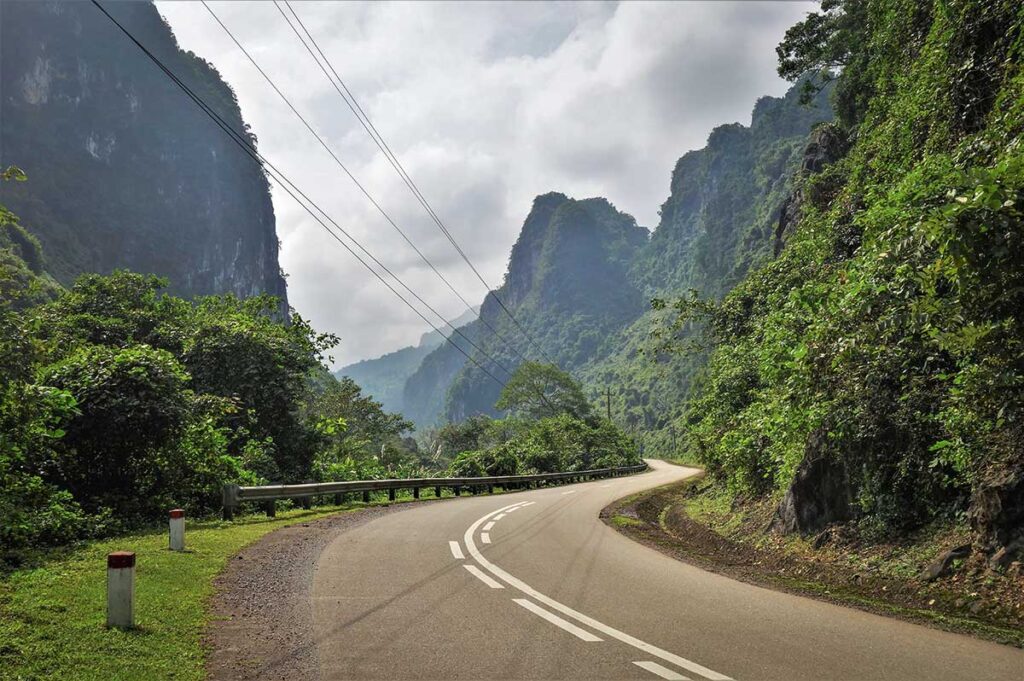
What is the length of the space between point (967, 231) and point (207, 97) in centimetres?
20872

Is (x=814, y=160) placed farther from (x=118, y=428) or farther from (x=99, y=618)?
(x=99, y=618)

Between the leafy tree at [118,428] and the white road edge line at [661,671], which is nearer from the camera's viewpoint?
the white road edge line at [661,671]

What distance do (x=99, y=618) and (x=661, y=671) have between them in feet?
16.4

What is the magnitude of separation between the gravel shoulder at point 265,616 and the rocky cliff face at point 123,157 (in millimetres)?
118416

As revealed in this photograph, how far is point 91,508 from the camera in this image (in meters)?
12.4

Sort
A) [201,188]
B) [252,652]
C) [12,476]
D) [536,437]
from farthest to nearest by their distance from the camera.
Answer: [201,188], [536,437], [12,476], [252,652]

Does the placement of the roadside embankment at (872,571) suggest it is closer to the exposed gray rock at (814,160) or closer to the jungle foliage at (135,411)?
the jungle foliage at (135,411)

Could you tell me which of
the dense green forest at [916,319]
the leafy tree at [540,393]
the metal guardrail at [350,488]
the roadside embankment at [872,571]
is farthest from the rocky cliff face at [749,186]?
the roadside embankment at [872,571]

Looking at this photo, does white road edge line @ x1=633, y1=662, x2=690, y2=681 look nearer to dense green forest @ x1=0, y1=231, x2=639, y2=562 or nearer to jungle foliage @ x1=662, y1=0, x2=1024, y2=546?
jungle foliage @ x1=662, y1=0, x2=1024, y2=546

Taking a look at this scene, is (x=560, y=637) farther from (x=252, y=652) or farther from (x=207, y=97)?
(x=207, y=97)

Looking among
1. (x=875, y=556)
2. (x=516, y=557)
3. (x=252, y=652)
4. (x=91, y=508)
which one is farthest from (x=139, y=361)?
(x=875, y=556)

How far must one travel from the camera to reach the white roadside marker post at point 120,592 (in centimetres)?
550

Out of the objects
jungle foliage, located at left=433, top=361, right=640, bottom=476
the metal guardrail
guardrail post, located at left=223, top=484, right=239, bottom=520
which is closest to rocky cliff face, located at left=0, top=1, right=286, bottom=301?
jungle foliage, located at left=433, top=361, right=640, bottom=476

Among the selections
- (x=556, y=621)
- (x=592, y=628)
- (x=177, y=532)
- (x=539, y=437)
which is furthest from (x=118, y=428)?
(x=539, y=437)
